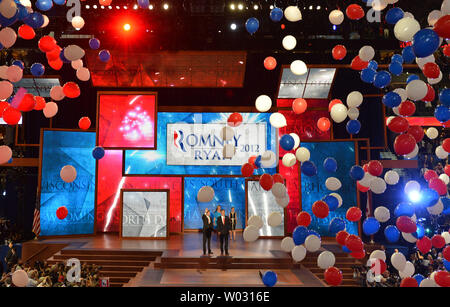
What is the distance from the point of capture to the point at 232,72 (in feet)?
41.3

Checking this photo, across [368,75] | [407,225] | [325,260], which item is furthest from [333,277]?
[368,75]

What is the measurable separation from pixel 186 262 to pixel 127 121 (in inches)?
209

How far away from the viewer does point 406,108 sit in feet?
20.6

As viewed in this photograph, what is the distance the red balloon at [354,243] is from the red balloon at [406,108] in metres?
2.25

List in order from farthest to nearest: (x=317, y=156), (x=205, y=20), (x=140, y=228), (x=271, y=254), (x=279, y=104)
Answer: (x=279, y=104) → (x=317, y=156) → (x=140, y=228) → (x=205, y=20) → (x=271, y=254)

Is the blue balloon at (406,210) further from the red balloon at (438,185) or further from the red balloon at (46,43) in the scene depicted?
the red balloon at (46,43)

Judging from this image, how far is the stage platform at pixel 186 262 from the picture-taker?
7.70 meters

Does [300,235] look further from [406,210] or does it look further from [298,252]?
[406,210]

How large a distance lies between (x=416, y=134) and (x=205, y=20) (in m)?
6.70

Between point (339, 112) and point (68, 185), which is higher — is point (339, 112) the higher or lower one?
the higher one

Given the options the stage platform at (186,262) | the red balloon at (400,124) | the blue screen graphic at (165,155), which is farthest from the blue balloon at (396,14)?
the blue screen graphic at (165,155)

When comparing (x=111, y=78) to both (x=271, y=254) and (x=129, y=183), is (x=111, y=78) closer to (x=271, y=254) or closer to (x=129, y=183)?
(x=129, y=183)

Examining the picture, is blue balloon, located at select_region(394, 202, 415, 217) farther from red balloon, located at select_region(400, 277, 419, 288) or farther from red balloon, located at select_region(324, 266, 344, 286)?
red balloon, located at select_region(324, 266, 344, 286)

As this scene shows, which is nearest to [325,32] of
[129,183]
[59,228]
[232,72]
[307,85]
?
[307,85]
